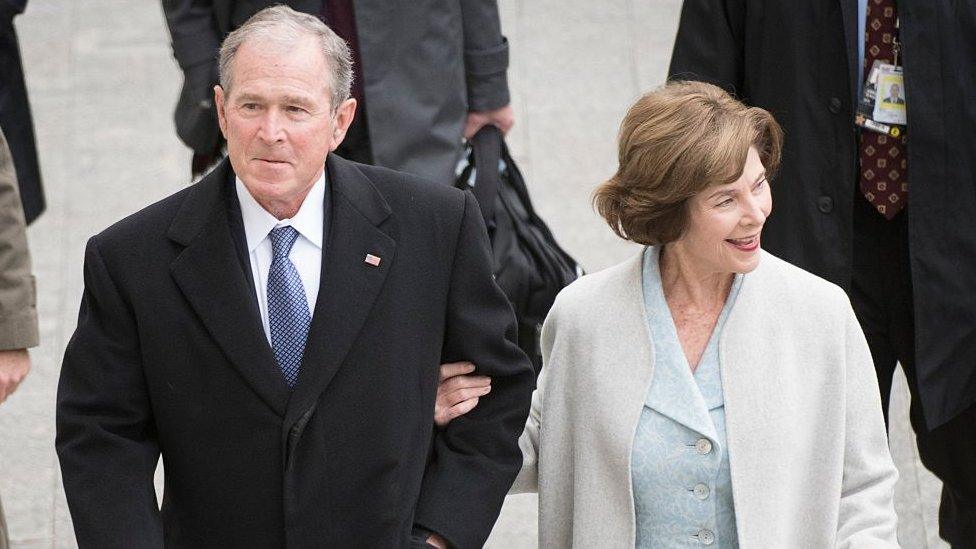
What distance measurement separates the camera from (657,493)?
10.5 feet

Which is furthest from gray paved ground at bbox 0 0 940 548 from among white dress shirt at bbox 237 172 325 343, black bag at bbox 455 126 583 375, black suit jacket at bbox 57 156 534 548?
white dress shirt at bbox 237 172 325 343

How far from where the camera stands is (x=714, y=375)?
324cm

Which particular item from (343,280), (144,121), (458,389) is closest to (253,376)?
(343,280)

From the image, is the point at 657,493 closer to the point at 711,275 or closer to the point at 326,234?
the point at 711,275

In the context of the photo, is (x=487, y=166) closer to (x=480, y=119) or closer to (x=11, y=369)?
(x=480, y=119)

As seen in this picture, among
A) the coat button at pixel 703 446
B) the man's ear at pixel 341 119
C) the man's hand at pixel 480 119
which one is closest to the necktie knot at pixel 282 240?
the man's ear at pixel 341 119

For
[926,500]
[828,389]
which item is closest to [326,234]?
[828,389]

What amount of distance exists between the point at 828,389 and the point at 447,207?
77cm

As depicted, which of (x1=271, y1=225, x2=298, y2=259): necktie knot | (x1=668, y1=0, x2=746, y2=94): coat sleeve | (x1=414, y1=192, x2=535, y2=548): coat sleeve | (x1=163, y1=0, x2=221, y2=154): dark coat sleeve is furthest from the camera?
(x1=163, y1=0, x2=221, y2=154): dark coat sleeve

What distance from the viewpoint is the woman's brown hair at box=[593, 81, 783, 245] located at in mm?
3125

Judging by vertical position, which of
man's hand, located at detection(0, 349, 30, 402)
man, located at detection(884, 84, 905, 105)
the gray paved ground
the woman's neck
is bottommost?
the gray paved ground

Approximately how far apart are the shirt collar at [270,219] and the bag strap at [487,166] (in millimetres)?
1335

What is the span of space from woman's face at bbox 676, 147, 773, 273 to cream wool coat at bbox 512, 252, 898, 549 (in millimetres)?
109

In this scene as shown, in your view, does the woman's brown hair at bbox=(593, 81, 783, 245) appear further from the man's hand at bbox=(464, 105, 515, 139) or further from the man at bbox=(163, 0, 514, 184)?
the man's hand at bbox=(464, 105, 515, 139)
